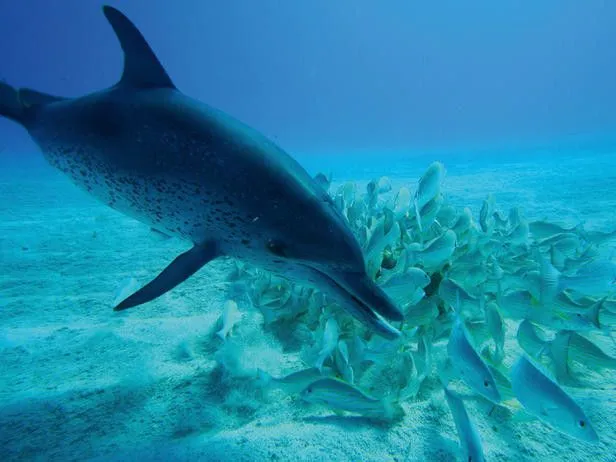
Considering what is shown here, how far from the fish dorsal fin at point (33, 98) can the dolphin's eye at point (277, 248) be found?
280cm

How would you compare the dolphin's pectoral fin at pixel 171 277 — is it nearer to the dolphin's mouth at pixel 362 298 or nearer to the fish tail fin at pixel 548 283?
the dolphin's mouth at pixel 362 298

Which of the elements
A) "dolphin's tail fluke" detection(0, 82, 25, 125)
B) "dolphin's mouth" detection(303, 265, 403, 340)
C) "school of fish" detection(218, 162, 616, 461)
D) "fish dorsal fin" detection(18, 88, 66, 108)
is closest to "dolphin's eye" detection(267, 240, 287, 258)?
"dolphin's mouth" detection(303, 265, 403, 340)

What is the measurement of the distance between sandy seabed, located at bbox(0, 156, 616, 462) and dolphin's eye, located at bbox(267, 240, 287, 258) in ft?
3.59

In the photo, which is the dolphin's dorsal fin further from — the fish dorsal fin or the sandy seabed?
the sandy seabed

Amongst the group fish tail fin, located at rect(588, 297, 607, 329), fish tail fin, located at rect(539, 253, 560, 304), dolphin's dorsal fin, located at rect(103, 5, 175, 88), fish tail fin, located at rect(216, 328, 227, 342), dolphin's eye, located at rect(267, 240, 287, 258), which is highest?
dolphin's dorsal fin, located at rect(103, 5, 175, 88)

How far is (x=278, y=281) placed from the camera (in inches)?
134

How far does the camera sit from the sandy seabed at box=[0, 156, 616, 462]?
1883 mm

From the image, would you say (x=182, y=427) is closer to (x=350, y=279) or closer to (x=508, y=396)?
(x=350, y=279)

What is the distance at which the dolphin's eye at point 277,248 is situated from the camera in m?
1.71

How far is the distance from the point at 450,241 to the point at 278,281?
64.5 inches

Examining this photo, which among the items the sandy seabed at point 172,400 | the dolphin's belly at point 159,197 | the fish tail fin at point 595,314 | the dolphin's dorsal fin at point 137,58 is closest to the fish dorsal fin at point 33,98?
the dolphin's belly at point 159,197

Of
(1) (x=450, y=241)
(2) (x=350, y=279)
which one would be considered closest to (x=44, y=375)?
(2) (x=350, y=279)

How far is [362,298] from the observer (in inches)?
65.2

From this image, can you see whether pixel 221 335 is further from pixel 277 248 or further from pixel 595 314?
pixel 595 314
